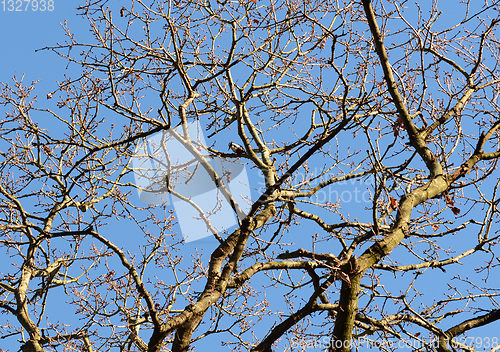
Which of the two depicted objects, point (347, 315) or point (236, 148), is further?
point (236, 148)

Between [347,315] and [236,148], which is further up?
[236,148]

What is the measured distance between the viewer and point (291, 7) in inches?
238

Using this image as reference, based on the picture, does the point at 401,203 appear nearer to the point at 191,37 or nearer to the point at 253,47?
the point at 253,47

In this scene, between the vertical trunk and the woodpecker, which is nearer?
the vertical trunk

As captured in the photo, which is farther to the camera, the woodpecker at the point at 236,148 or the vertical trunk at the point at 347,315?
the woodpecker at the point at 236,148

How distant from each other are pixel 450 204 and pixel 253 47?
3208 millimetres

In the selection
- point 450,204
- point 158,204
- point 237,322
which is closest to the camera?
point 450,204

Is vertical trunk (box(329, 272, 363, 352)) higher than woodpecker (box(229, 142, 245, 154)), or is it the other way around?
woodpecker (box(229, 142, 245, 154))

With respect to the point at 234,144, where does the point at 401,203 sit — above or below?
below

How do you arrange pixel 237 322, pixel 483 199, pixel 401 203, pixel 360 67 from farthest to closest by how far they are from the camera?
1. pixel 237 322
2. pixel 360 67
3. pixel 483 199
4. pixel 401 203

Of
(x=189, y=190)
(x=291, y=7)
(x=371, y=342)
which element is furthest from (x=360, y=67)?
(x=371, y=342)

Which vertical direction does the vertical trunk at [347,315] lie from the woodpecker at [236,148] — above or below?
below

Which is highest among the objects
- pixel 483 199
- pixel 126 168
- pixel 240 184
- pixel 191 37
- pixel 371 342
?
pixel 191 37

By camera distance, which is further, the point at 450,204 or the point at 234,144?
the point at 234,144
